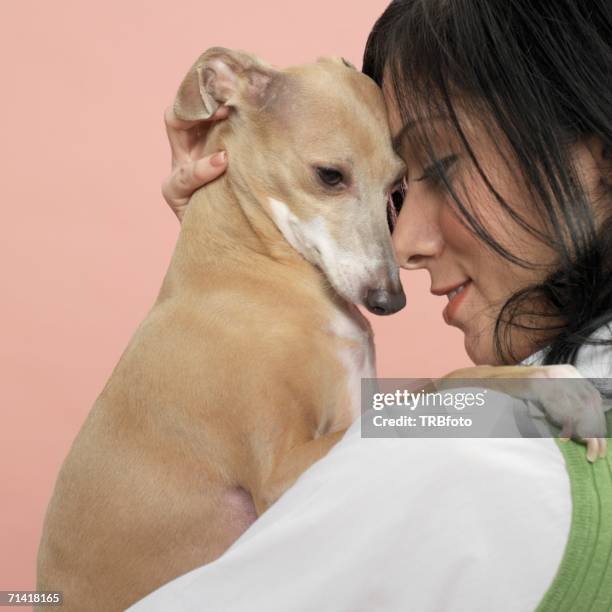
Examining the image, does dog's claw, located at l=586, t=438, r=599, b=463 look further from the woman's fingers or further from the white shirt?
the woman's fingers

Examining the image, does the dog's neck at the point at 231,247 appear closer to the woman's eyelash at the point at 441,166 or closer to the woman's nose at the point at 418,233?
the woman's nose at the point at 418,233

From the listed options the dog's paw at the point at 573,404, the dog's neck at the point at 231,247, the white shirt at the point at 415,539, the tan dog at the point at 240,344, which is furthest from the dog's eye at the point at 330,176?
the white shirt at the point at 415,539

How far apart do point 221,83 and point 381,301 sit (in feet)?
1.73

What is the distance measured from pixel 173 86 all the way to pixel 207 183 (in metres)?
1.58

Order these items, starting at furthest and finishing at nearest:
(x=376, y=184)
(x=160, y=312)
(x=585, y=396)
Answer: (x=376, y=184) < (x=160, y=312) < (x=585, y=396)

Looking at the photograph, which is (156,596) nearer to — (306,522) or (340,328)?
(306,522)

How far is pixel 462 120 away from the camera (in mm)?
1330

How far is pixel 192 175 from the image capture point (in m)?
1.80

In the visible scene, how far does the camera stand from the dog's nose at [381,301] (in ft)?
5.56

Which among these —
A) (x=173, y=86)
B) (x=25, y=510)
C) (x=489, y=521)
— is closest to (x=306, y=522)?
(x=489, y=521)

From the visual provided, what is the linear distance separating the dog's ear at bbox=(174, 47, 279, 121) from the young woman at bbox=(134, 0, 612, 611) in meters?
0.05

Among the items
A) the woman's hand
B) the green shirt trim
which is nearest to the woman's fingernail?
the woman's hand

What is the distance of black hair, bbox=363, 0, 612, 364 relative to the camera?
1.22 metres

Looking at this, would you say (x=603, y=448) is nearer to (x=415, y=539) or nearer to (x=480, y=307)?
(x=415, y=539)
